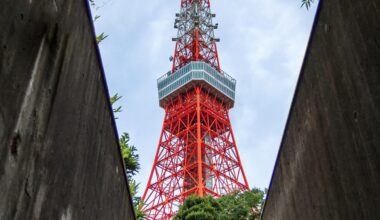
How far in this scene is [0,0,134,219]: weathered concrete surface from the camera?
183 centimetres

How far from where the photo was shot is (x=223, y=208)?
1886 centimetres

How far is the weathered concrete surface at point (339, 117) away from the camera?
2316 millimetres

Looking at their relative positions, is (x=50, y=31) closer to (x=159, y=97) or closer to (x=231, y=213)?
(x=231, y=213)

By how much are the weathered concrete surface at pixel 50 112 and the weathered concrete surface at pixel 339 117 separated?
1.81 metres

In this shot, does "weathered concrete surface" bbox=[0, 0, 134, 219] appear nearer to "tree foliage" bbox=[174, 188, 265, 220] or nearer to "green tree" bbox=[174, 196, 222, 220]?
"green tree" bbox=[174, 196, 222, 220]

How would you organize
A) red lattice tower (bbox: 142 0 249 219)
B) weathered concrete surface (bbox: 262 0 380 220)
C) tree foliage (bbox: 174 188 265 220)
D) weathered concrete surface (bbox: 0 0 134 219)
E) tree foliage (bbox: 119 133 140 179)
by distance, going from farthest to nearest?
red lattice tower (bbox: 142 0 249 219) → tree foliage (bbox: 174 188 265 220) → tree foliage (bbox: 119 133 140 179) → weathered concrete surface (bbox: 262 0 380 220) → weathered concrete surface (bbox: 0 0 134 219)

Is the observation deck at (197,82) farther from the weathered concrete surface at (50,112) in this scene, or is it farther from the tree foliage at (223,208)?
the weathered concrete surface at (50,112)

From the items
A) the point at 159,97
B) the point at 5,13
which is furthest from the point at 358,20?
the point at 159,97

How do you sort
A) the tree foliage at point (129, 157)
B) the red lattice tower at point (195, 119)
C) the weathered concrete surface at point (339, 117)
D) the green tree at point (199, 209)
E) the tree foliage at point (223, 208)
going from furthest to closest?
the red lattice tower at point (195, 119) < the tree foliage at point (223, 208) < the green tree at point (199, 209) < the tree foliage at point (129, 157) < the weathered concrete surface at point (339, 117)

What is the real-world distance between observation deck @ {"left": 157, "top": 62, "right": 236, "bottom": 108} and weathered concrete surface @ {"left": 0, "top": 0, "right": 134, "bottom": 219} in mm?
31398

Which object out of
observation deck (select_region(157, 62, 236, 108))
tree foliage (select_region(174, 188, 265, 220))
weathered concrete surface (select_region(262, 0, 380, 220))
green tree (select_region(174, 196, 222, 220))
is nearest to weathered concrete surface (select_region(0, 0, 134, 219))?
weathered concrete surface (select_region(262, 0, 380, 220))

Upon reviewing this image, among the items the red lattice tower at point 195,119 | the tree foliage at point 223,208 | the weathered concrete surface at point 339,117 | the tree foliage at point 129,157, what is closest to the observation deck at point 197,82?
the red lattice tower at point 195,119

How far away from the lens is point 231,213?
18344mm

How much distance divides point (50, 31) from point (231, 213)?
1705 centimetres
